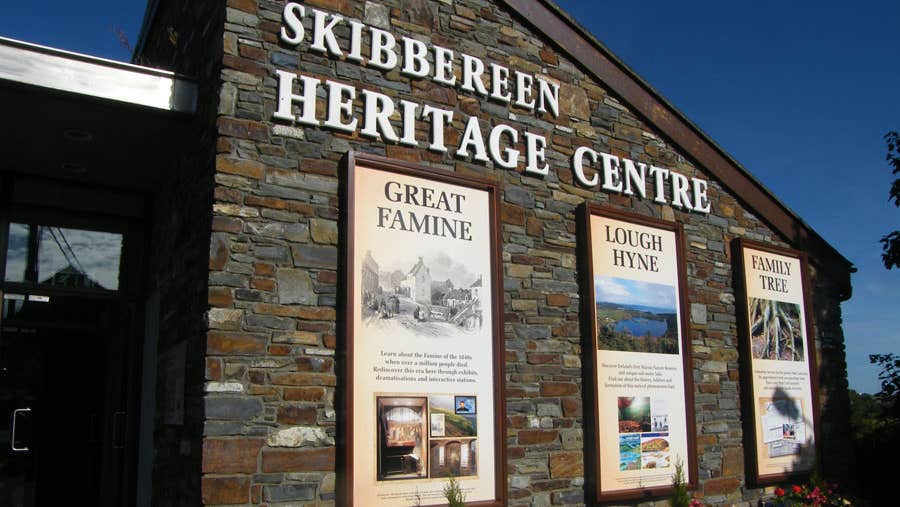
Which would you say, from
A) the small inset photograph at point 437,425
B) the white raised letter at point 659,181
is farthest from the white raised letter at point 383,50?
the white raised letter at point 659,181

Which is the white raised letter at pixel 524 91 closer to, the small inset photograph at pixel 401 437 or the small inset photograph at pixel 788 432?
the small inset photograph at pixel 401 437

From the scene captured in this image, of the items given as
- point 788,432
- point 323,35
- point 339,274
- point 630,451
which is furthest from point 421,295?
point 788,432

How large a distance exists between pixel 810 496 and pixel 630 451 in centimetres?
202

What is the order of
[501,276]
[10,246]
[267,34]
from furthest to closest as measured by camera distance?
[10,246] → [501,276] → [267,34]

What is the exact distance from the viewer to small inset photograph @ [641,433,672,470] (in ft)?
21.8

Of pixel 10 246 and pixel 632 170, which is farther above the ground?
pixel 632 170

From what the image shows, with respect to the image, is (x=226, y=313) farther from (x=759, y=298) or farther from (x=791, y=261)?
(x=791, y=261)

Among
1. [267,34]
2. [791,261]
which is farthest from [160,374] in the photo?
[791,261]

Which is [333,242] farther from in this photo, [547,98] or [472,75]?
[547,98]

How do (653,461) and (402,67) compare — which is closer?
(402,67)

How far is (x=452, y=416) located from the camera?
5520mm

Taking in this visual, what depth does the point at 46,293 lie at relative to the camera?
680 cm

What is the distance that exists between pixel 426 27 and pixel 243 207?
218cm

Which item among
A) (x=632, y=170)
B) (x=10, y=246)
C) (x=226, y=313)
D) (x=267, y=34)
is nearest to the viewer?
(x=226, y=313)
